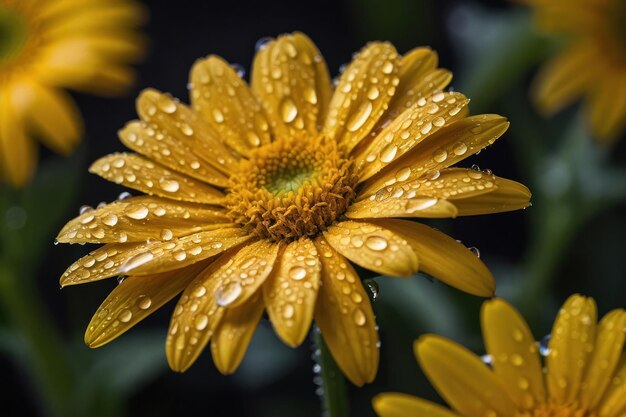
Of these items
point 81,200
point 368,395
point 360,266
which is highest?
point 81,200

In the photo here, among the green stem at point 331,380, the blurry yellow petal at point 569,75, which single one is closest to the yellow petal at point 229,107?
the green stem at point 331,380

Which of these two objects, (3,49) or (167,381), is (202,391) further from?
(3,49)

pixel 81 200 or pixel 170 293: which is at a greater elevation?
pixel 81 200

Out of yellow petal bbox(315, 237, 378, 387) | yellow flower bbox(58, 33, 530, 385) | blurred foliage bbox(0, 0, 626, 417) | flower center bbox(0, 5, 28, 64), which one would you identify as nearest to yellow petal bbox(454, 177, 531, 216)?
yellow flower bbox(58, 33, 530, 385)

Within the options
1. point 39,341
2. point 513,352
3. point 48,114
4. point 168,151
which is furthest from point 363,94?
point 39,341

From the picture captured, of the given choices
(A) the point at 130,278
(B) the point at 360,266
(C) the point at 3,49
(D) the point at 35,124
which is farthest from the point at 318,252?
(C) the point at 3,49

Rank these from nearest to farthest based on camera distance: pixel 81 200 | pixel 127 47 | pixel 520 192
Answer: pixel 520 192 < pixel 127 47 < pixel 81 200

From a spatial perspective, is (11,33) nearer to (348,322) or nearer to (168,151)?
(168,151)
